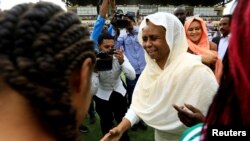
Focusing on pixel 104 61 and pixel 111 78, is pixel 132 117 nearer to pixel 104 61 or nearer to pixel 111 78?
pixel 104 61

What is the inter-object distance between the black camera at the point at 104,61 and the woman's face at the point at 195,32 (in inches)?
36.2

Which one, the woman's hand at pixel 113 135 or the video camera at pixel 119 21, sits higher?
the video camera at pixel 119 21

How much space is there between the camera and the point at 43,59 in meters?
0.87

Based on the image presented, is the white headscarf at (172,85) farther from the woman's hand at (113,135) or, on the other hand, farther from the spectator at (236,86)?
→ the spectator at (236,86)

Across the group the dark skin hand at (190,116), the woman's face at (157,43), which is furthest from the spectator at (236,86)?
the woman's face at (157,43)

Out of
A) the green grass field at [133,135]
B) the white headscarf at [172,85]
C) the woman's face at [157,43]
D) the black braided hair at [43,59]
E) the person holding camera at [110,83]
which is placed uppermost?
the black braided hair at [43,59]

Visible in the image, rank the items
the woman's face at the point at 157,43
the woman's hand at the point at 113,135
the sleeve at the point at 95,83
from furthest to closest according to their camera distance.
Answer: the sleeve at the point at 95,83 < the woman's face at the point at 157,43 < the woman's hand at the point at 113,135

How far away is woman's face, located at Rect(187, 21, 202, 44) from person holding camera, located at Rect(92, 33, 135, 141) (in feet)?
2.67

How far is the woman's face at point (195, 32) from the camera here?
3872 mm

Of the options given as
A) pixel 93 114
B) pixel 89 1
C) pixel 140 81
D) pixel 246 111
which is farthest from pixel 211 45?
pixel 89 1

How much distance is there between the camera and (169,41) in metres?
2.50

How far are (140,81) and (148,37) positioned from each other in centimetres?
40

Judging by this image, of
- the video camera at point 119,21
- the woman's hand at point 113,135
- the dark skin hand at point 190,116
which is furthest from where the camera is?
the video camera at point 119,21

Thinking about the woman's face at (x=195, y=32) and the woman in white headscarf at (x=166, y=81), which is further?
the woman's face at (x=195, y=32)
